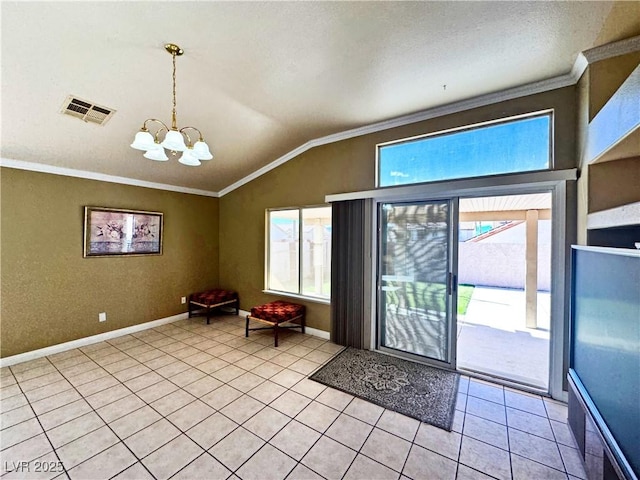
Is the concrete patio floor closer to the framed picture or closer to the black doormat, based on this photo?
the black doormat

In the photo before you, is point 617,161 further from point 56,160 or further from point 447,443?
point 56,160

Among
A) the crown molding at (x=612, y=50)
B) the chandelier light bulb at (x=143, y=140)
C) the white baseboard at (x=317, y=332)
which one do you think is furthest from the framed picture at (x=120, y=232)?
the crown molding at (x=612, y=50)

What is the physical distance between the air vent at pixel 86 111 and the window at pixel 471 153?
3075 millimetres

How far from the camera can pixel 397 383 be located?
263 cm

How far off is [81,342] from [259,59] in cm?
428

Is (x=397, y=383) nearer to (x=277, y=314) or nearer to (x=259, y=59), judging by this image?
(x=277, y=314)

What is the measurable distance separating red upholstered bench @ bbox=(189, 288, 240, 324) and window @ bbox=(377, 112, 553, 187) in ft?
11.2

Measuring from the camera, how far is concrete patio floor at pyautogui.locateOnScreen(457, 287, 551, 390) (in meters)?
2.81

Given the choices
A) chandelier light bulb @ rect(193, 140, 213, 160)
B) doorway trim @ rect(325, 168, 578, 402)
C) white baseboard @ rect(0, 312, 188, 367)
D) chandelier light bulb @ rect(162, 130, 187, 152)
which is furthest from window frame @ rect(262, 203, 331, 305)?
chandelier light bulb @ rect(162, 130, 187, 152)

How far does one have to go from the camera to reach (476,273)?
8.73m

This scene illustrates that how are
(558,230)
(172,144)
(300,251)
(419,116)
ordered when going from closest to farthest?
(172,144), (558,230), (419,116), (300,251)

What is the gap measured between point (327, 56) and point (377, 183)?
165 cm

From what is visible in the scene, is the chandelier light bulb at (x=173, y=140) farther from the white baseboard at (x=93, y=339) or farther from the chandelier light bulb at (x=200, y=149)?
the white baseboard at (x=93, y=339)

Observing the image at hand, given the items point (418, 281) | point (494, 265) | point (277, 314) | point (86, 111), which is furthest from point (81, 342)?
point (494, 265)
